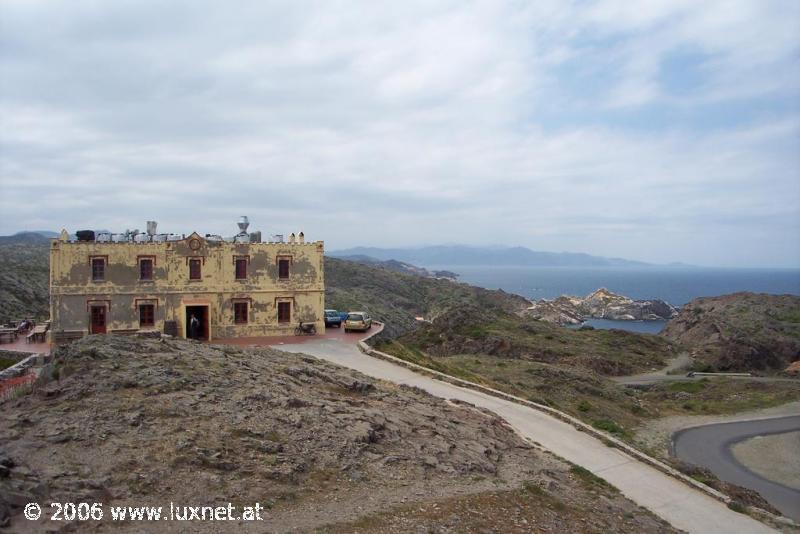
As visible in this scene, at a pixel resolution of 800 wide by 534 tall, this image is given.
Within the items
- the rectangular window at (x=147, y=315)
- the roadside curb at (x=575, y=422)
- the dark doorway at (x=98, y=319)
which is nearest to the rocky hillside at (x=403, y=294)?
the rectangular window at (x=147, y=315)

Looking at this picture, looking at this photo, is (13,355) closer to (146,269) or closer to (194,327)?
(146,269)

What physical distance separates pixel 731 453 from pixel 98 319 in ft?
130

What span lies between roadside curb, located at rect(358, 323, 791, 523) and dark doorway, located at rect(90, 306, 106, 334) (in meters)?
14.8

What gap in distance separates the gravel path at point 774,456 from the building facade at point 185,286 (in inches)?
1097

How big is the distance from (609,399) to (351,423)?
104 feet

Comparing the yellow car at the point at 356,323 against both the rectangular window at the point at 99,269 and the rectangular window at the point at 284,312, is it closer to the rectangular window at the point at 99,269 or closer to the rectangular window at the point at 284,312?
the rectangular window at the point at 284,312

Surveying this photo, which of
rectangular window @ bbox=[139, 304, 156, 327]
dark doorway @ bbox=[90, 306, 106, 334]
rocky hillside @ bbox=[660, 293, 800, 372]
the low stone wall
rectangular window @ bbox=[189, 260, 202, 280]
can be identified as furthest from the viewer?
rocky hillside @ bbox=[660, 293, 800, 372]

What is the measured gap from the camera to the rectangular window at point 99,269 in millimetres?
33375

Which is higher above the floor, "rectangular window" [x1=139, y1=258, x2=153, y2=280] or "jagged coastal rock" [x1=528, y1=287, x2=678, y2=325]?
"rectangular window" [x1=139, y1=258, x2=153, y2=280]

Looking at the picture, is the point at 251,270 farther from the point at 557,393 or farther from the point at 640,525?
the point at 640,525

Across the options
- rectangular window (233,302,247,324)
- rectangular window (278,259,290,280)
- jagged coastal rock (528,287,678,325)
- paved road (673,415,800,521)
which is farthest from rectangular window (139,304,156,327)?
jagged coastal rock (528,287,678,325)

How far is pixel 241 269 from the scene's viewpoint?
35969mm

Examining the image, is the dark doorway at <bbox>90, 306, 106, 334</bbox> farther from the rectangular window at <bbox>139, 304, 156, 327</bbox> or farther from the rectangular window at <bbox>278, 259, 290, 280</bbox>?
the rectangular window at <bbox>278, 259, 290, 280</bbox>

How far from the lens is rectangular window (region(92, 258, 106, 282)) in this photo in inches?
1314
